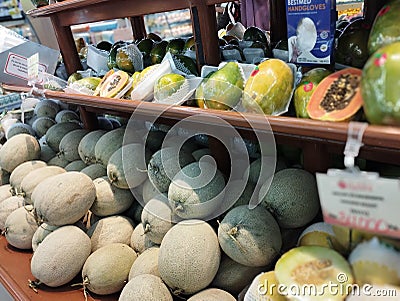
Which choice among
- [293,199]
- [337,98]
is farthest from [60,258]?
[337,98]

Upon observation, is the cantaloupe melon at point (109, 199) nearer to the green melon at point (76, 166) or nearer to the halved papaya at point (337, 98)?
the green melon at point (76, 166)

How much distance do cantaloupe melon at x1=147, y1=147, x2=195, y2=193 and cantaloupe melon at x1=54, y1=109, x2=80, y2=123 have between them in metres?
0.93

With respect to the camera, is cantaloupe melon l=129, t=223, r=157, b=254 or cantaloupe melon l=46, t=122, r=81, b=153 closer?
cantaloupe melon l=129, t=223, r=157, b=254

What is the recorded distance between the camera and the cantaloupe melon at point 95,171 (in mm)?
1578

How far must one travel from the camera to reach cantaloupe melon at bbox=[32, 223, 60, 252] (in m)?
1.47

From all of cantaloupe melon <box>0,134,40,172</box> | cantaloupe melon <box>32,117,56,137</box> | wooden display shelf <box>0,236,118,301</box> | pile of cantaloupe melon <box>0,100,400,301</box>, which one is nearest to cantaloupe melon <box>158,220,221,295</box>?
pile of cantaloupe melon <box>0,100,400,301</box>

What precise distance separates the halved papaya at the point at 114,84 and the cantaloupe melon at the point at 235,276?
0.68m

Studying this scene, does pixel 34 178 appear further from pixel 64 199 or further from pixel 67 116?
pixel 67 116

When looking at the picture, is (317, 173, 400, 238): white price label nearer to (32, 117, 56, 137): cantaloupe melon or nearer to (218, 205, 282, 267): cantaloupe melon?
(218, 205, 282, 267): cantaloupe melon

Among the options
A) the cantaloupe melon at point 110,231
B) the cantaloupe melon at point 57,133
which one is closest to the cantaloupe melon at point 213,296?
the cantaloupe melon at point 110,231

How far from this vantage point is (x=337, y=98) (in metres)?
0.75

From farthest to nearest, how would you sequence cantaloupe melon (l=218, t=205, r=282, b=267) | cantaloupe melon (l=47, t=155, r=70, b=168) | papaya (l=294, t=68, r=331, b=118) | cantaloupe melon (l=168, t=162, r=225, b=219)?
1. cantaloupe melon (l=47, t=155, r=70, b=168)
2. cantaloupe melon (l=168, t=162, r=225, b=219)
3. cantaloupe melon (l=218, t=205, r=282, b=267)
4. papaya (l=294, t=68, r=331, b=118)

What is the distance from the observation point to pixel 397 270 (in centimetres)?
71

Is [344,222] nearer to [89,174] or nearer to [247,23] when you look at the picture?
[89,174]
